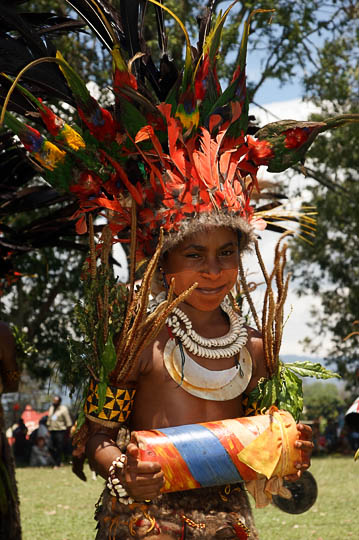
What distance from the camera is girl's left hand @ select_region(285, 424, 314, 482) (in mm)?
2826

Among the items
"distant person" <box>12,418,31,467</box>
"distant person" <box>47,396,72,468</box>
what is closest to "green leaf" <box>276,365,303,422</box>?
"distant person" <box>47,396,72,468</box>

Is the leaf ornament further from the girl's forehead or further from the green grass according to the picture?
the green grass

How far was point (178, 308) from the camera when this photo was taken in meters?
3.18

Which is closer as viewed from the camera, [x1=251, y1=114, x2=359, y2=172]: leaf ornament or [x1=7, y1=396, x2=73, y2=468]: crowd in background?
[x1=251, y1=114, x2=359, y2=172]: leaf ornament

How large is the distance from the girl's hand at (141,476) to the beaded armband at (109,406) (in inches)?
11.7

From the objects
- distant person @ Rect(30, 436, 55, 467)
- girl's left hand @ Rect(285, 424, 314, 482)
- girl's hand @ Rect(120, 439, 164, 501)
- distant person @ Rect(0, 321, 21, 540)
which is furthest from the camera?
distant person @ Rect(30, 436, 55, 467)

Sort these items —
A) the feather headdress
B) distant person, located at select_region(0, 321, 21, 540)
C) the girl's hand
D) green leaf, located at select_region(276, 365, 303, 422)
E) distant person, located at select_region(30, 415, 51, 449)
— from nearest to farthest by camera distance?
the girl's hand
the feather headdress
green leaf, located at select_region(276, 365, 303, 422)
distant person, located at select_region(0, 321, 21, 540)
distant person, located at select_region(30, 415, 51, 449)

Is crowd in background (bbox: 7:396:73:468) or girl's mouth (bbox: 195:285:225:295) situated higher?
girl's mouth (bbox: 195:285:225:295)

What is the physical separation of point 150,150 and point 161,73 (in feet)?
1.62

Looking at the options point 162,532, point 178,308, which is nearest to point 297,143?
point 178,308

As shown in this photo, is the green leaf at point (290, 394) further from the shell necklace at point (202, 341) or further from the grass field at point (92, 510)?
the grass field at point (92, 510)

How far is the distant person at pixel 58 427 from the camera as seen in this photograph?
1503 cm

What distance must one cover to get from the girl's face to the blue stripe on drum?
1.97 ft

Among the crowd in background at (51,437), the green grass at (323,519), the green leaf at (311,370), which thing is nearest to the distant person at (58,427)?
the crowd in background at (51,437)
